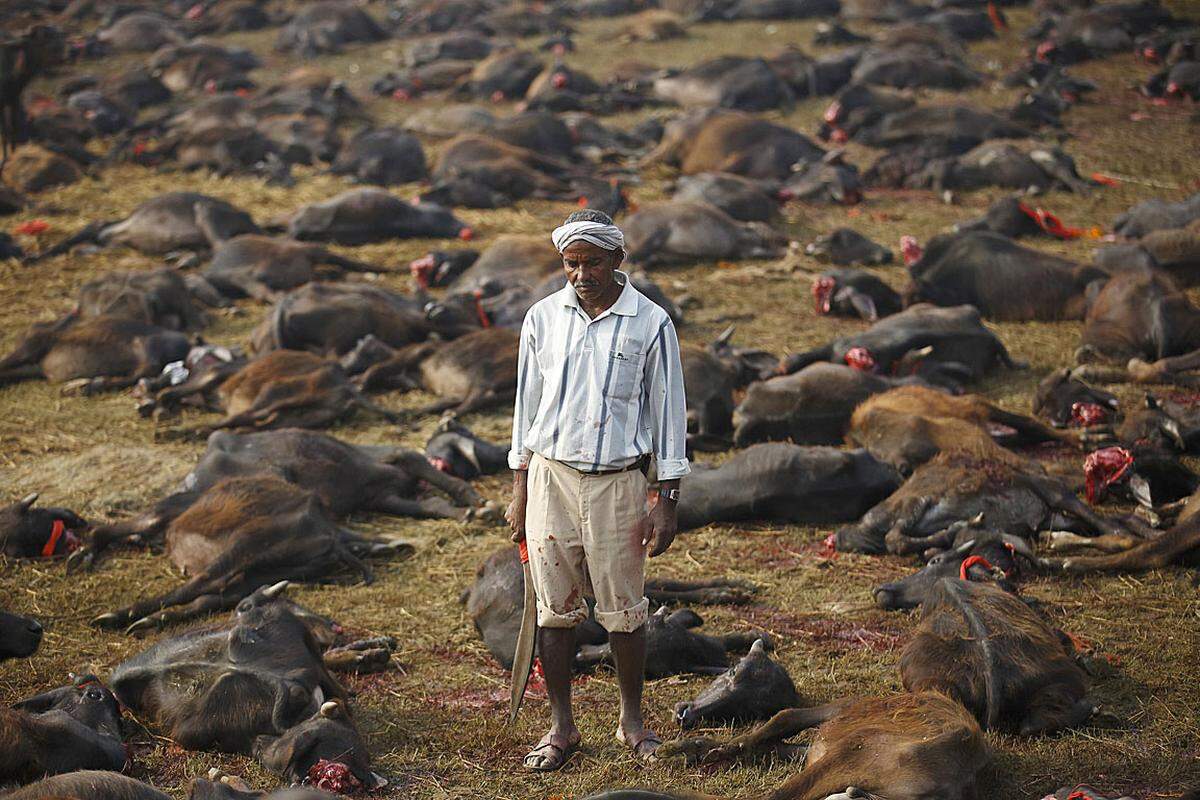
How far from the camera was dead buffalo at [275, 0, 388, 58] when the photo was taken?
2109 cm

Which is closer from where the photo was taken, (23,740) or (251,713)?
(23,740)

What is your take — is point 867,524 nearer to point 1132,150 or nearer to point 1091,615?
point 1091,615

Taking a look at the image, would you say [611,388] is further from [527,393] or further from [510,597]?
[510,597]

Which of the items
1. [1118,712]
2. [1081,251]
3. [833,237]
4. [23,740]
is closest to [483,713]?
[23,740]

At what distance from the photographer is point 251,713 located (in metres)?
4.25

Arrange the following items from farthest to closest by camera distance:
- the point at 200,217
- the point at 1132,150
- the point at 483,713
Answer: the point at 1132,150
the point at 200,217
the point at 483,713

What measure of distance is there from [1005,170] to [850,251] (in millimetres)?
2777

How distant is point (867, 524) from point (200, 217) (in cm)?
714

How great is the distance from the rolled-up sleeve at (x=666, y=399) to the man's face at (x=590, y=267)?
224 millimetres

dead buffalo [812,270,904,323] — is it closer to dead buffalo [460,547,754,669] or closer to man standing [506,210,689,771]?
dead buffalo [460,547,754,669]

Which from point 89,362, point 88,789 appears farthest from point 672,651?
point 89,362

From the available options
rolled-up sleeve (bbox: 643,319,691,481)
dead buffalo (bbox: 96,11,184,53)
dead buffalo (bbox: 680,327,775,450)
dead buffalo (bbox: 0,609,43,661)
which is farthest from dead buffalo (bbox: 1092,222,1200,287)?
dead buffalo (bbox: 96,11,184,53)

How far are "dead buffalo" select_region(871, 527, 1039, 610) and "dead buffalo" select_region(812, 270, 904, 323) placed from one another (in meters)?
3.46

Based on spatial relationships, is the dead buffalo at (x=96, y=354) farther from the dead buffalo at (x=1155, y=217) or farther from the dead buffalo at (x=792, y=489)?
the dead buffalo at (x=1155, y=217)
